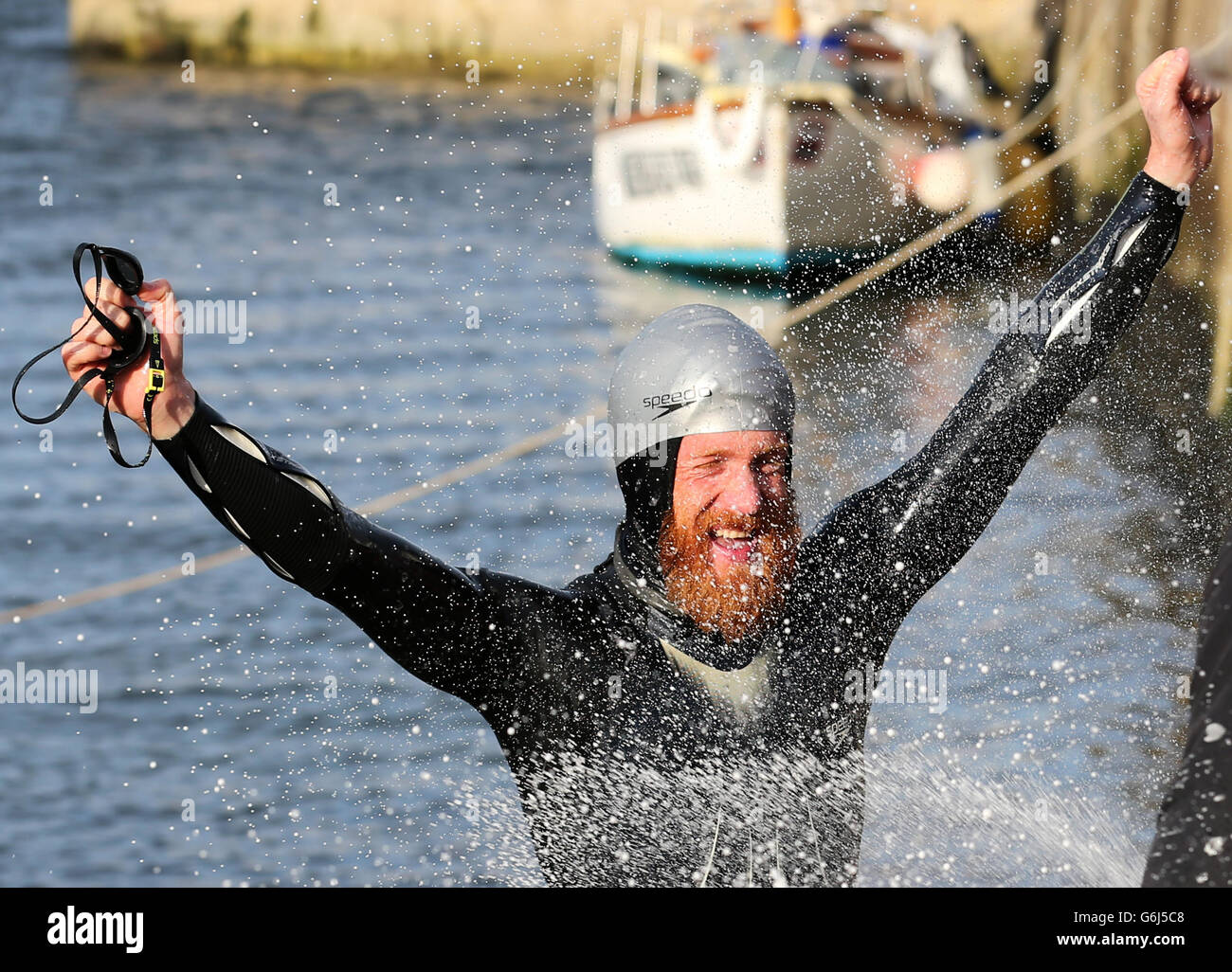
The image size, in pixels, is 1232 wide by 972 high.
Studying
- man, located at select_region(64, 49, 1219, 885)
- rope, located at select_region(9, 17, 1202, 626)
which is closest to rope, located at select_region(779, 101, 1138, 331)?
rope, located at select_region(9, 17, 1202, 626)

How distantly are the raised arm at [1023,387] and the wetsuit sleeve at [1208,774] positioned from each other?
136 centimetres

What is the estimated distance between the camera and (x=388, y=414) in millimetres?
17297

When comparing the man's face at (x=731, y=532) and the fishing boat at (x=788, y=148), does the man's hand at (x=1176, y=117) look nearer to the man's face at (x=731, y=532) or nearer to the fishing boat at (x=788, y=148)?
the man's face at (x=731, y=532)

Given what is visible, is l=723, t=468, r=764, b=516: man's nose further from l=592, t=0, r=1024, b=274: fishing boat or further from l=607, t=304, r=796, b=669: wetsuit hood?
l=592, t=0, r=1024, b=274: fishing boat

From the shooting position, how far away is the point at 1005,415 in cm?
411

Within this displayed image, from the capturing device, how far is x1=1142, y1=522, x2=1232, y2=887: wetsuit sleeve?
2672mm

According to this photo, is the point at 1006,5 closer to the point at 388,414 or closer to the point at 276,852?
the point at 388,414

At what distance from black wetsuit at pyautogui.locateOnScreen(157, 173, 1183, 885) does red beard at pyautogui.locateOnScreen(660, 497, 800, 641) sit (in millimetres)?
50

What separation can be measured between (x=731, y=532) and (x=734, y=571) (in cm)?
10

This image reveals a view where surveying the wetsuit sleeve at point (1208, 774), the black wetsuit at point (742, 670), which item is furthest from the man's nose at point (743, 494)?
the wetsuit sleeve at point (1208, 774)

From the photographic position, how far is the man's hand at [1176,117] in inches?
152

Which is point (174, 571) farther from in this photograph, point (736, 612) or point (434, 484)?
point (736, 612)

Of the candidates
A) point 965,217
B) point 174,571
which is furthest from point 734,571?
point 965,217

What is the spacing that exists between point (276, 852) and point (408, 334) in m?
11.9
